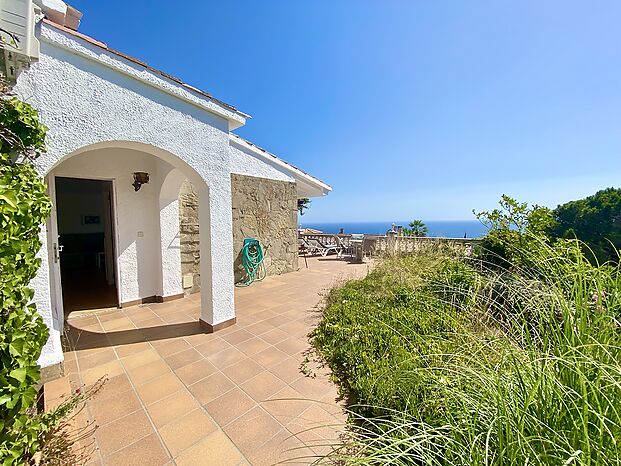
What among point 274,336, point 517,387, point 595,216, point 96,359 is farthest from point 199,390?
point 595,216

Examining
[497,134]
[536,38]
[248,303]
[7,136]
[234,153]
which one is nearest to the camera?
[7,136]

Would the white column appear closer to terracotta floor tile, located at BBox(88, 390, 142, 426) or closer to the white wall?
the white wall

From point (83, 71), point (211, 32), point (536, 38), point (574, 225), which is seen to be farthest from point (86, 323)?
point (574, 225)

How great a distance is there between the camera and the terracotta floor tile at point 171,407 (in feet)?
7.25

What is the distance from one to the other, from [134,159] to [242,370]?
435 cm

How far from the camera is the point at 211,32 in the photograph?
5781 mm

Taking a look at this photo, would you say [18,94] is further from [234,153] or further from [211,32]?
[211,32]

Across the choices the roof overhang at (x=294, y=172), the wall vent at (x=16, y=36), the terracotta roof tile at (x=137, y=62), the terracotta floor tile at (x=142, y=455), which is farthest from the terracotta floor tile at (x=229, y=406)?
the roof overhang at (x=294, y=172)

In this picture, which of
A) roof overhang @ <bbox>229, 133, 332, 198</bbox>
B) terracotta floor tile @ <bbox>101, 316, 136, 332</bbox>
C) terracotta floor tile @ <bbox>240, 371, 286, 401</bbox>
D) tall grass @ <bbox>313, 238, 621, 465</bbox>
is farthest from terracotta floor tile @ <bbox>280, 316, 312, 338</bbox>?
roof overhang @ <bbox>229, 133, 332, 198</bbox>

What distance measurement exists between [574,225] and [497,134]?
337 inches

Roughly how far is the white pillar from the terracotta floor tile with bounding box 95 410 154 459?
5.46 ft

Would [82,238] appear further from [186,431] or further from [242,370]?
[186,431]

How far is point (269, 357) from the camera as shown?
323cm

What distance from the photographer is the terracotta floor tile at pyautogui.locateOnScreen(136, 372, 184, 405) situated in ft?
8.11
